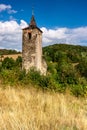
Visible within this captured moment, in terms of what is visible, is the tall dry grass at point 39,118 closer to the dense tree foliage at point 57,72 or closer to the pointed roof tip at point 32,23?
the dense tree foliage at point 57,72

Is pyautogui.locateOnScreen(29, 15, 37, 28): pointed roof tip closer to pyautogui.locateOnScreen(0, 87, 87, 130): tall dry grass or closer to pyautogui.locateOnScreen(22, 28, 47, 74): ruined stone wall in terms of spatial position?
pyautogui.locateOnScreen(22, 28, 47, 74): ruined stone wall

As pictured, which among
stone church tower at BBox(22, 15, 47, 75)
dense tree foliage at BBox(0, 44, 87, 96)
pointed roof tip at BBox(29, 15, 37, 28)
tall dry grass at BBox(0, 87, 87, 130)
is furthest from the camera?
pointed roof tip at BBox(29, 15, 37, 28)

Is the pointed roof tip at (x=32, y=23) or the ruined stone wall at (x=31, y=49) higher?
the pointed roof tip at (x=32, y=23)

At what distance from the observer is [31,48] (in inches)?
1661

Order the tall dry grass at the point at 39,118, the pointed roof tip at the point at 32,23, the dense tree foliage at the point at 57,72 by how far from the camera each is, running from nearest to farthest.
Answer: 1. the tall dry grass at the point at 39,118
2. the dense tree foliage at the point at 57,72
3. the pointed roof tip at the point at 32,23

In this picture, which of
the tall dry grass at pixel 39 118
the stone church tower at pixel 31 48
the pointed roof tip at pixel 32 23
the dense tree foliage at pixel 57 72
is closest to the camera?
the tall dry grass at pixel 39 118

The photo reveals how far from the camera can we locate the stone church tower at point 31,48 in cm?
4175

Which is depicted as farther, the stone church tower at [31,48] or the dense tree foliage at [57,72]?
the stone church tower at [31,48]

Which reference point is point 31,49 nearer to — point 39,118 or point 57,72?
point 57,72

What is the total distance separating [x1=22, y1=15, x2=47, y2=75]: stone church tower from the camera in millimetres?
41750

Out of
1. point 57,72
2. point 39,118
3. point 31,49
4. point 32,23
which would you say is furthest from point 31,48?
point 39,118

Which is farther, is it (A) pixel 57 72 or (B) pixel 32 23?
(B) pixel 32 23

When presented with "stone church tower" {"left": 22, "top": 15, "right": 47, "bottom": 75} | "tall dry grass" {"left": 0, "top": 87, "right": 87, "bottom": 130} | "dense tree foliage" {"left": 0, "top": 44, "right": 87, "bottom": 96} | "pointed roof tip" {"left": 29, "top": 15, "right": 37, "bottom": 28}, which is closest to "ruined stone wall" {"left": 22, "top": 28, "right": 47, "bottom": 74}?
"stone church tower" {"left": 22, "top": 15, "right": 47, "bottom": 75}

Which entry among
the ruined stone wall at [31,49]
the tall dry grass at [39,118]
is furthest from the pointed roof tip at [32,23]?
the tall dry grass at [39,118]
